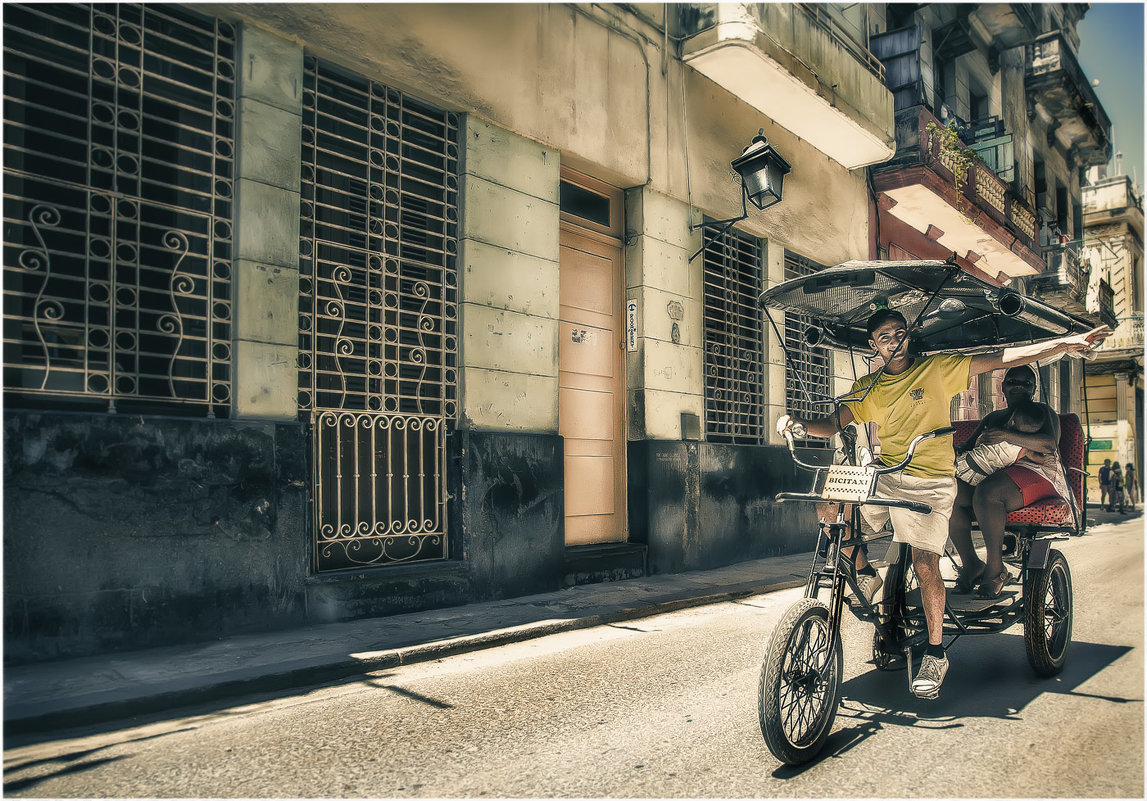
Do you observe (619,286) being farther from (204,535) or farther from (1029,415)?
(204,535)

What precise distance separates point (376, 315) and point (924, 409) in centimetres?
456

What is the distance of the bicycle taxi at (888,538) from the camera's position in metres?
3.49

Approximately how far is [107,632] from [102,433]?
1279 mm

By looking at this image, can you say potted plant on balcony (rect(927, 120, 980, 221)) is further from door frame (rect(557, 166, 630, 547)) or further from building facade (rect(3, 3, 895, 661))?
door frame (rect(557, 166, 630, 547))

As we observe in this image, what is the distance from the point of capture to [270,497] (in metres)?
6.04

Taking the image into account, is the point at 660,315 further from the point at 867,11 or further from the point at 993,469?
the point at 867,11

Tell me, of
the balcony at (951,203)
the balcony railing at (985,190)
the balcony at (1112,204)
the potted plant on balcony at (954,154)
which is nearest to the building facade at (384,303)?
the balcony at (951,203)

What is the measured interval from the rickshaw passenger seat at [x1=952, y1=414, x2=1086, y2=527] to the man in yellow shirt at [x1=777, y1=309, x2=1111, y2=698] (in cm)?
97

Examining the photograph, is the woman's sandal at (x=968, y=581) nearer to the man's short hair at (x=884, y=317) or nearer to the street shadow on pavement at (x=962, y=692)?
the street shadow on pavement at (x=962, y=692)

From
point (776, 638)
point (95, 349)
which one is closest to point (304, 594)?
point (95, 349)

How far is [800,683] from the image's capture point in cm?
347

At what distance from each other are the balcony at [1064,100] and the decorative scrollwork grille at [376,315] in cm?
2156

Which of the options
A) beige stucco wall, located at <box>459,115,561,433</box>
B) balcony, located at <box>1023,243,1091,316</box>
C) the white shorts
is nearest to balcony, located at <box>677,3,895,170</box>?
beige stucco wall, located at <box>459,115,561,433</box>

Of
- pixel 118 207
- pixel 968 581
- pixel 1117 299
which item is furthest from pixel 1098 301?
pixel 118 207
